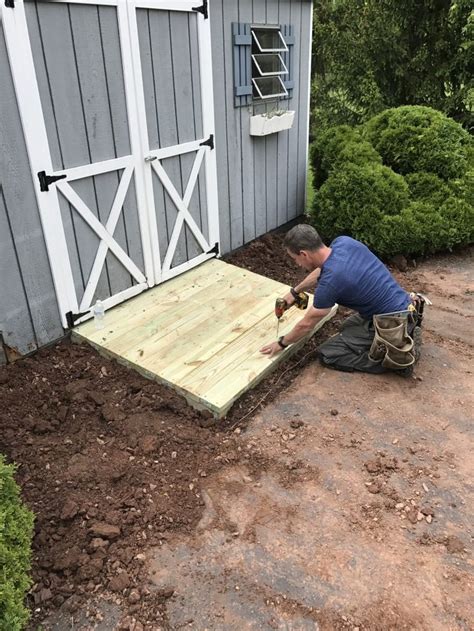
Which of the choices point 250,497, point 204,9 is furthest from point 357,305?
point 204,9

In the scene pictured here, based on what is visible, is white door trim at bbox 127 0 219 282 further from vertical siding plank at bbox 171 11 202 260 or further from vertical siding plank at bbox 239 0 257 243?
vertical siding plank at bbox 239 0 257 243

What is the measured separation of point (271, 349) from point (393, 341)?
3.15 feet

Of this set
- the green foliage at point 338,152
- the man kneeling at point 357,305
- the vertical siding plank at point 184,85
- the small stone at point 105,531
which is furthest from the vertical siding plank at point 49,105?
the green foliage at point 338,152

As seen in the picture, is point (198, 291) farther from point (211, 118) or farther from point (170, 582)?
point (170, 582)

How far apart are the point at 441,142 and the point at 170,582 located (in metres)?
6.14

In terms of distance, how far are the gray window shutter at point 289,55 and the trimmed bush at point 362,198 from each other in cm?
119

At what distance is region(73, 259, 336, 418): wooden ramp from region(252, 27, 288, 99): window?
2.23 m

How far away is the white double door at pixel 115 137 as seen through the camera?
3670mm

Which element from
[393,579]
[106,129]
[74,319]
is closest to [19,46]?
[106,129]

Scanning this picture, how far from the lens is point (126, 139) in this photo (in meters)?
4.41

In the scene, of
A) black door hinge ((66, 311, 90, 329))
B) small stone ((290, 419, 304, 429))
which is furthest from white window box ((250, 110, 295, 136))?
small stone ((290, 419, 304, 429))

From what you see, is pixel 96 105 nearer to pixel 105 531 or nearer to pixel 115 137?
pixel 115 137

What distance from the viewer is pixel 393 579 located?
2564 millimetres

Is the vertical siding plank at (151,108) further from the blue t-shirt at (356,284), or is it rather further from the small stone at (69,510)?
the small stone at (69,510)
